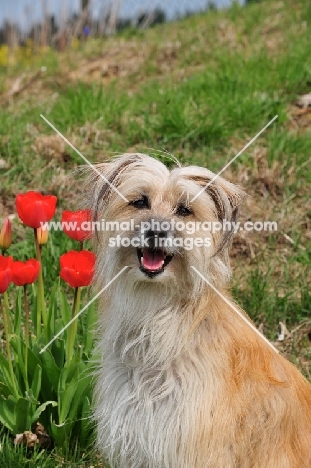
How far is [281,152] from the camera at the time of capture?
5770mm

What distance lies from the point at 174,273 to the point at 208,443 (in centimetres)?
71

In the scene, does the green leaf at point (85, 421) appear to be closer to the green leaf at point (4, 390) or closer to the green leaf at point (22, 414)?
the green leaf at point (22, 414)

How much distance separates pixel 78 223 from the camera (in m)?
3.23

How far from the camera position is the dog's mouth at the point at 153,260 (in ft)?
8.93

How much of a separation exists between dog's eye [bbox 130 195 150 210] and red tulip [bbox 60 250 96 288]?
0.42m

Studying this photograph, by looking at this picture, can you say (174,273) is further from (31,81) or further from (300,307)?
(31,81)

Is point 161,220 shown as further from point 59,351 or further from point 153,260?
point 59,351

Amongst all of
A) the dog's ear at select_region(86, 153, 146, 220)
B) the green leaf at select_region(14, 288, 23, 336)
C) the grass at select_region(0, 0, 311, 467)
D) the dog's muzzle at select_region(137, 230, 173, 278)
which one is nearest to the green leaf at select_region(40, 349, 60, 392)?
the green leaf at select_region(14, 288, 23, 336)

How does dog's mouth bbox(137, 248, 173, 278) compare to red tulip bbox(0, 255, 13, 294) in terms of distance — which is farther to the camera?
red tulip bbox(0, 255, 13, 294)

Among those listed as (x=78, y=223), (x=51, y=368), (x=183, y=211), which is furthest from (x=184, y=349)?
(x=51, y=368)

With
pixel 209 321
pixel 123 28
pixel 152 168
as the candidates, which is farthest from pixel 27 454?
pixel 123 28

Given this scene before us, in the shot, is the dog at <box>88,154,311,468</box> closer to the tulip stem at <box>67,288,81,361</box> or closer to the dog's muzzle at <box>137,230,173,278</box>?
the dog's muzzle at <box>137,230,173,278</box>

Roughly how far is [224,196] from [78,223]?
2.27ft

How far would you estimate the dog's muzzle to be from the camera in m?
2.66
